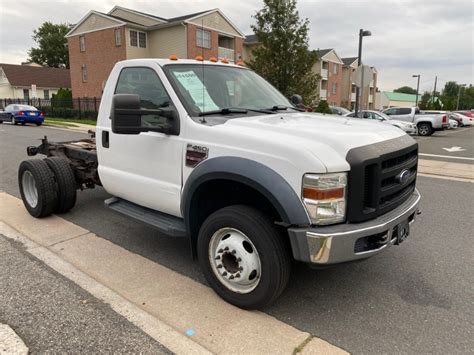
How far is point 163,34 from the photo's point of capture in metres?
32.4

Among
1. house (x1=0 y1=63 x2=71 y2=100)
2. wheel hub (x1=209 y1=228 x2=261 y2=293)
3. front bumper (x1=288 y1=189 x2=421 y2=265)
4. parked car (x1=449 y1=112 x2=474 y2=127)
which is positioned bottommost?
parked car (x1=449 y1=112 x2=474 y2=127)

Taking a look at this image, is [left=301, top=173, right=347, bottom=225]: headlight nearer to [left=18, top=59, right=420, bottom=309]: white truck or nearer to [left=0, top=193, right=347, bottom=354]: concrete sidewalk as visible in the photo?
[left=18, top=59, right=420, bottom=309]: white truck

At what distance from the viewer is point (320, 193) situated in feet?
8.51

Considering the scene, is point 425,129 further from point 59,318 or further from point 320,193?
point 59,318

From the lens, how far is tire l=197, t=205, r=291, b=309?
9.21 feet

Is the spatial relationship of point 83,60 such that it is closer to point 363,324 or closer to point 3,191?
point 3,191

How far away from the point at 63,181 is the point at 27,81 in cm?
5243

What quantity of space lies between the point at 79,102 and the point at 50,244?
29.5 meters

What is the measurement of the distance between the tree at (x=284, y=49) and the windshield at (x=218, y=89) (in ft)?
47.1

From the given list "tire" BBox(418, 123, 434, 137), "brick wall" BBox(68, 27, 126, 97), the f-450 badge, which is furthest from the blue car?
the f-450 badge

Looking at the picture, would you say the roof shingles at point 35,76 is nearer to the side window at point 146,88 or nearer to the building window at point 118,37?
the building window at point 118,37

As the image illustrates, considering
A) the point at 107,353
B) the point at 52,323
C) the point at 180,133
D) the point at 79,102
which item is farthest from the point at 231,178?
the point at 79,102

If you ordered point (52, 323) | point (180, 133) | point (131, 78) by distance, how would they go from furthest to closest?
point (131, 78) → point (180, 133) → point (52, 323)

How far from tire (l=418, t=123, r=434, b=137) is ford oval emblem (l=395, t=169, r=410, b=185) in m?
21.4
